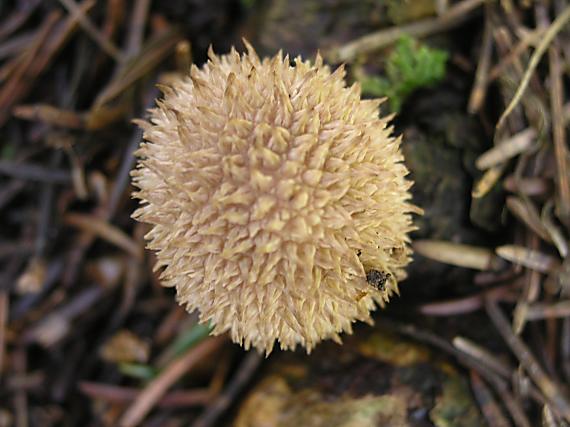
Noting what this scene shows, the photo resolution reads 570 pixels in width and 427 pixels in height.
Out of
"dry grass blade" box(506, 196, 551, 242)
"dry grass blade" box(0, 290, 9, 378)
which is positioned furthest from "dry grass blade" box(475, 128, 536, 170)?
"dry grass blade" box(0, 290, 9, 378)

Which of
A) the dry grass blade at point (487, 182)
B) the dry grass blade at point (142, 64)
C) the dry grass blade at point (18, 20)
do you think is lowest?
the dry grass blade at point (487, 182)

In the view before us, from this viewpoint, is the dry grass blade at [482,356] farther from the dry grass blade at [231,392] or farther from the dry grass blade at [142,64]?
the dry grass blade at [142,64]

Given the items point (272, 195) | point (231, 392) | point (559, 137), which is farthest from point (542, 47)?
point (231, 392)

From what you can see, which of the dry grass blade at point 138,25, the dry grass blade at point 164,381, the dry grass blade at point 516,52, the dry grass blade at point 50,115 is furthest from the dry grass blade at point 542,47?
the dry grass blade at point 50,115

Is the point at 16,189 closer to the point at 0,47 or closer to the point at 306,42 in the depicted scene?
the point at 0,47

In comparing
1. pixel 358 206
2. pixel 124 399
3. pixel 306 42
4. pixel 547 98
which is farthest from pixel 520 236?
pixel 124 399
